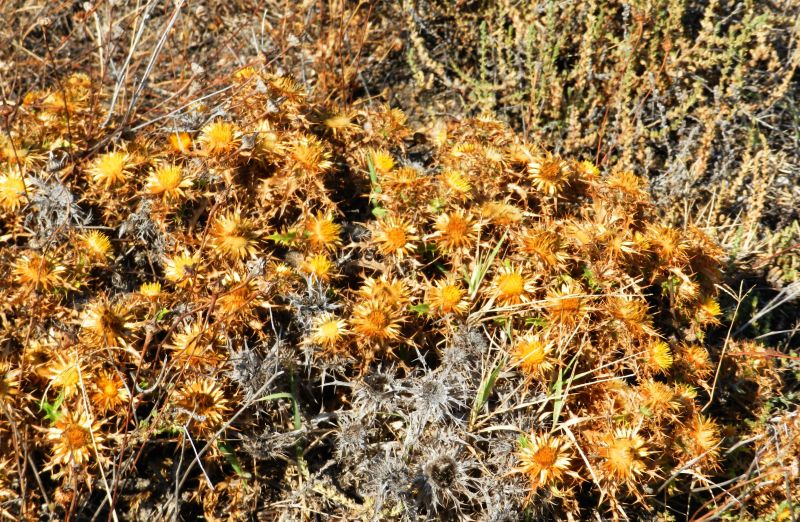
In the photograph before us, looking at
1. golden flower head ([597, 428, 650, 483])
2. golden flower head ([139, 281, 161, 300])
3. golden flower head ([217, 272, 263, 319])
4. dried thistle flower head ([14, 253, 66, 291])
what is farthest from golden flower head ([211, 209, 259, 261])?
golden flower head ([597, 428, 650, 483])

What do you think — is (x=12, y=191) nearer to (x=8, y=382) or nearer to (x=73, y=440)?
(x=8, y=382)

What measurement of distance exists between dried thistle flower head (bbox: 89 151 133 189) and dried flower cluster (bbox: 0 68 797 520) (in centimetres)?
1

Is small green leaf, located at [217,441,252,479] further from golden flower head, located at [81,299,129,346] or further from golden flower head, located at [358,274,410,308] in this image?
golden flower head, located at [358,274,410,308]

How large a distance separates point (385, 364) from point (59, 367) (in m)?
1.06

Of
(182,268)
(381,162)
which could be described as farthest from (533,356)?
(182,268)

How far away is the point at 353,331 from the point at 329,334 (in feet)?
0.26

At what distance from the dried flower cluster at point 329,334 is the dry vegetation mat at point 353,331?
0.04ft

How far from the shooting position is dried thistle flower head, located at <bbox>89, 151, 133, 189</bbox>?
2.34 meters

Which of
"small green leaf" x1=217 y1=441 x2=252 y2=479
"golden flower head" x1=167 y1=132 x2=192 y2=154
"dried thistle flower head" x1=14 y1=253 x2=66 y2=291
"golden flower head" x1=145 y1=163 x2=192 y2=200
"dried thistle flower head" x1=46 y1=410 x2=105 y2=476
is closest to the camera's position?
"dried thistle flower head" x1=46 y1=410 x2=105 y2=476

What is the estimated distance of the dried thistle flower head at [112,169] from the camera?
92.0 inches

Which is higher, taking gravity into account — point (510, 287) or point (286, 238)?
point (286, 238)

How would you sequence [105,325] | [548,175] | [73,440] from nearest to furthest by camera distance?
[73,440] < [105,325] < [548,175]

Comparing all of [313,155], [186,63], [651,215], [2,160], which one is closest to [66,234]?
[2,160]

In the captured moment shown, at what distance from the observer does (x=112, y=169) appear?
234cm
